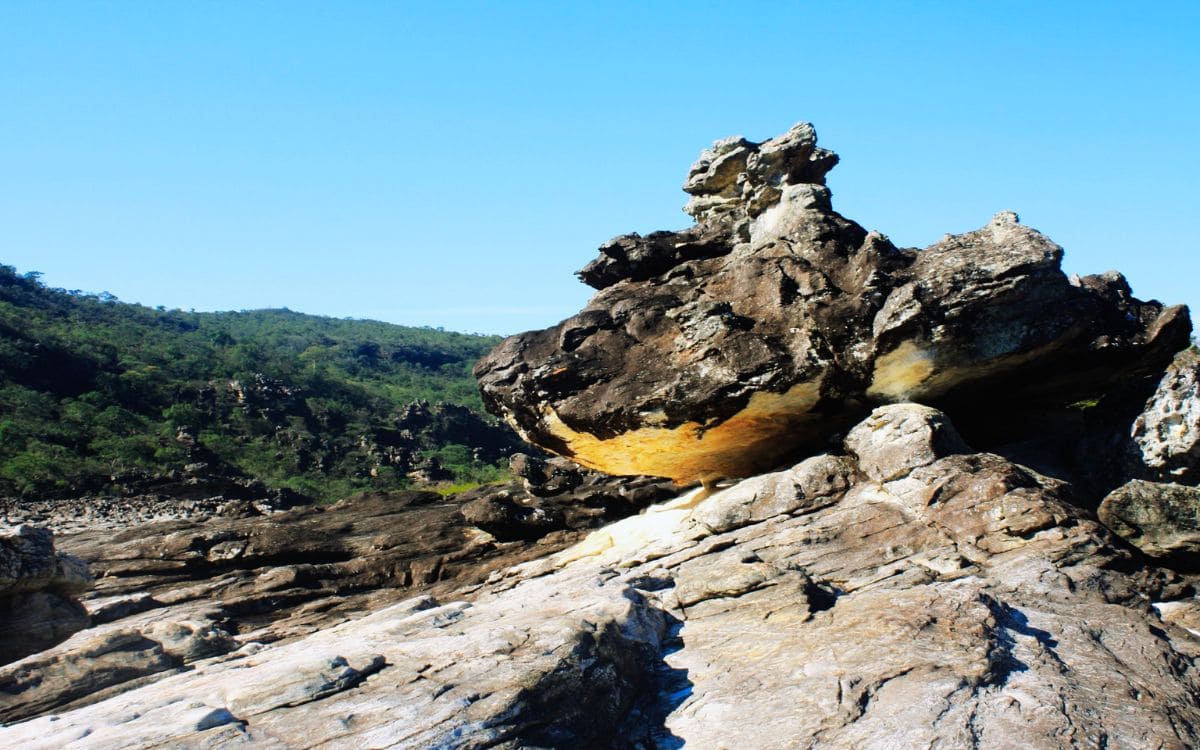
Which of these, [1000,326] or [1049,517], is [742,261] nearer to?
[1000,326]

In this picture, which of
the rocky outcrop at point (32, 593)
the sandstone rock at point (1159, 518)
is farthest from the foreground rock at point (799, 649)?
the rocky outcrop at point (32, 593)

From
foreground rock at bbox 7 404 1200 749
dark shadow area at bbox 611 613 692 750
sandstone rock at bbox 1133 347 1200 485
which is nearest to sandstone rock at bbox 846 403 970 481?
foreground rock at bbox 7 404 1200 749

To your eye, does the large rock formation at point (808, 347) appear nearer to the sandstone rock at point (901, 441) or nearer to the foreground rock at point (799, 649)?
the sandstone rock at point (901, 441)

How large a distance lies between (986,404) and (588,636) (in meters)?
12.8

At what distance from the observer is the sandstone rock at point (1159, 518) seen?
1391cm

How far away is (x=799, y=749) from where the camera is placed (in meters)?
9.44

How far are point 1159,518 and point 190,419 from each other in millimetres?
64374

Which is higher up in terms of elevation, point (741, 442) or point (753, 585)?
point (741, 442)

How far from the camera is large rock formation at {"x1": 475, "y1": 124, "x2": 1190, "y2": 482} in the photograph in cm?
1703

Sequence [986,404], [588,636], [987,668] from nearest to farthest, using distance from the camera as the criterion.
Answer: [987,668]
[588,636]
[986,404]

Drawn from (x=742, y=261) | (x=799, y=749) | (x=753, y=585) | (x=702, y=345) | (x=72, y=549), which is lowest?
(x=799, y=749)

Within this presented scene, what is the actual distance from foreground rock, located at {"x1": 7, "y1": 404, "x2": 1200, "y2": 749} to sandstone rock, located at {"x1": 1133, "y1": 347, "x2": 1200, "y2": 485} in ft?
8.34

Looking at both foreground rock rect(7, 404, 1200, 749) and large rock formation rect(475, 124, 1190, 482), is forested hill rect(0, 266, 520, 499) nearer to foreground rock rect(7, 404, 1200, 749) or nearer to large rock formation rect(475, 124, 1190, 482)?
large rock formation rect(475, 124, 1190, 482)

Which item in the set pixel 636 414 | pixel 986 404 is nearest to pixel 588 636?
pixel 636 414
